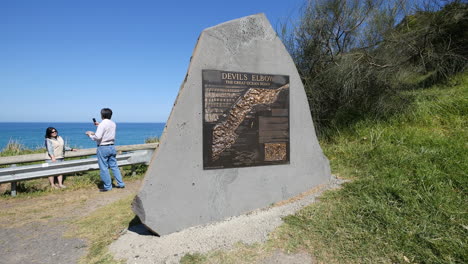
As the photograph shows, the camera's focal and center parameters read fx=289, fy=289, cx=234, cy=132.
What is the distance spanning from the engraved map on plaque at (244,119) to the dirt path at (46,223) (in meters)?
2.09

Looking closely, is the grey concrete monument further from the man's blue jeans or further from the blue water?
the blue water

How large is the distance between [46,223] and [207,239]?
9.19ft

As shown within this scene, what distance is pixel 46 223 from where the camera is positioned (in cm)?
448

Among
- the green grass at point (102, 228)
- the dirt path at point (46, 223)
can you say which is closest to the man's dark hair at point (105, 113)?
the dirt path at point (46, 223)

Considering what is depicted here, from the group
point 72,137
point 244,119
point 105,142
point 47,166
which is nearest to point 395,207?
point 244,119

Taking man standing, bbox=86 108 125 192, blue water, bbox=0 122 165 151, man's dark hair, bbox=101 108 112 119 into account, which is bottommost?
blue water, bbox=0 122 165 151

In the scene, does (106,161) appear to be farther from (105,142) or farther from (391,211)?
(391,211)

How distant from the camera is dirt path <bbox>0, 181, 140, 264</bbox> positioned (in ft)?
11.3

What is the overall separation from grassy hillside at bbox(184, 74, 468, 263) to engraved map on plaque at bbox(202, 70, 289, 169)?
40.0 inches

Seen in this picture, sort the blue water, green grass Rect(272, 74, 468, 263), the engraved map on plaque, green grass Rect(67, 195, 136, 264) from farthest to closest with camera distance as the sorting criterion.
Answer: the blue water → the engraved map on plaque → green grass Rect(67, 195, 136, 264) → green grass Rect(272, 74, 468, 263)

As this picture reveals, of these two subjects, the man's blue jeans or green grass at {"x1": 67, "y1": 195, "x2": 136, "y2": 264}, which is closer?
green grass at {"x1": 67, "y1": 195, "x2": 136, "y2": 264}

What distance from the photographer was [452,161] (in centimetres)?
439

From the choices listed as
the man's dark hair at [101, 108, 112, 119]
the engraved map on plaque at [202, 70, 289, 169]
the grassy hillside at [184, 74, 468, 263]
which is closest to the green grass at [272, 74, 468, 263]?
the grassy hillside at [184, 74, 468, 263]

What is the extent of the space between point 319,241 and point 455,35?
8.84 metres
